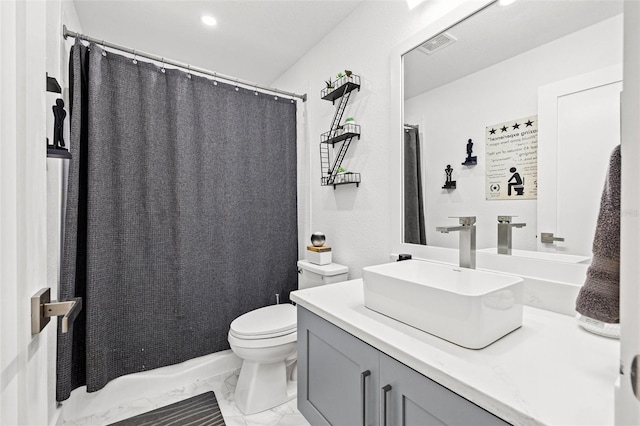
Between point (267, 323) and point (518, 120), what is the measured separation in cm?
154

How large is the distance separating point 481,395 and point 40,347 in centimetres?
90

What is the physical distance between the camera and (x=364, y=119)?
1732 millimetres

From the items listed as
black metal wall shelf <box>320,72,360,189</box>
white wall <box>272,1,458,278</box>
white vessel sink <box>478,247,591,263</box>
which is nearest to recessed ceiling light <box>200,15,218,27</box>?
white wall <box>272,1,458,278</box>

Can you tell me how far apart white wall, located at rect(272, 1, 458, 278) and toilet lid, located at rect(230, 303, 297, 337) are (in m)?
0.47

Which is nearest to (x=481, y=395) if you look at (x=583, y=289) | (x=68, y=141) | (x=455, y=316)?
(x=455, y=316)

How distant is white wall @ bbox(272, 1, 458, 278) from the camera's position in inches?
61.7

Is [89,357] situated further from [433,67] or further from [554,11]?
[554,11]

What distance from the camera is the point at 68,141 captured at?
1482 mm

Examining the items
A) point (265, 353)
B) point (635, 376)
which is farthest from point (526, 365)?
point (265, 353)

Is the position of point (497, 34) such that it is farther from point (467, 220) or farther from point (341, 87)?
point (341, 87)

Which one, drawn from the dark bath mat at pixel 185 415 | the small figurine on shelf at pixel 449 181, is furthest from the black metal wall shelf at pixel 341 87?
the dark bath mat at pixel 185 415

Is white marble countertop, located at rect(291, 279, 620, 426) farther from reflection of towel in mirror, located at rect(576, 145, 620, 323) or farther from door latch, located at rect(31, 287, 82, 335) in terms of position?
door latch, located at rect(31, 287, 82, 335)

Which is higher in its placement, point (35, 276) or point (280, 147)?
point (280, 147)

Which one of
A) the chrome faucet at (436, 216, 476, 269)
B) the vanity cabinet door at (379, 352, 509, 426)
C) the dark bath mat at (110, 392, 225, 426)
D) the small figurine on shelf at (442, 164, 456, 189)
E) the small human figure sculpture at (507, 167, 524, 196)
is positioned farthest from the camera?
the dark bath mat at (110, 392, 225, 426)
